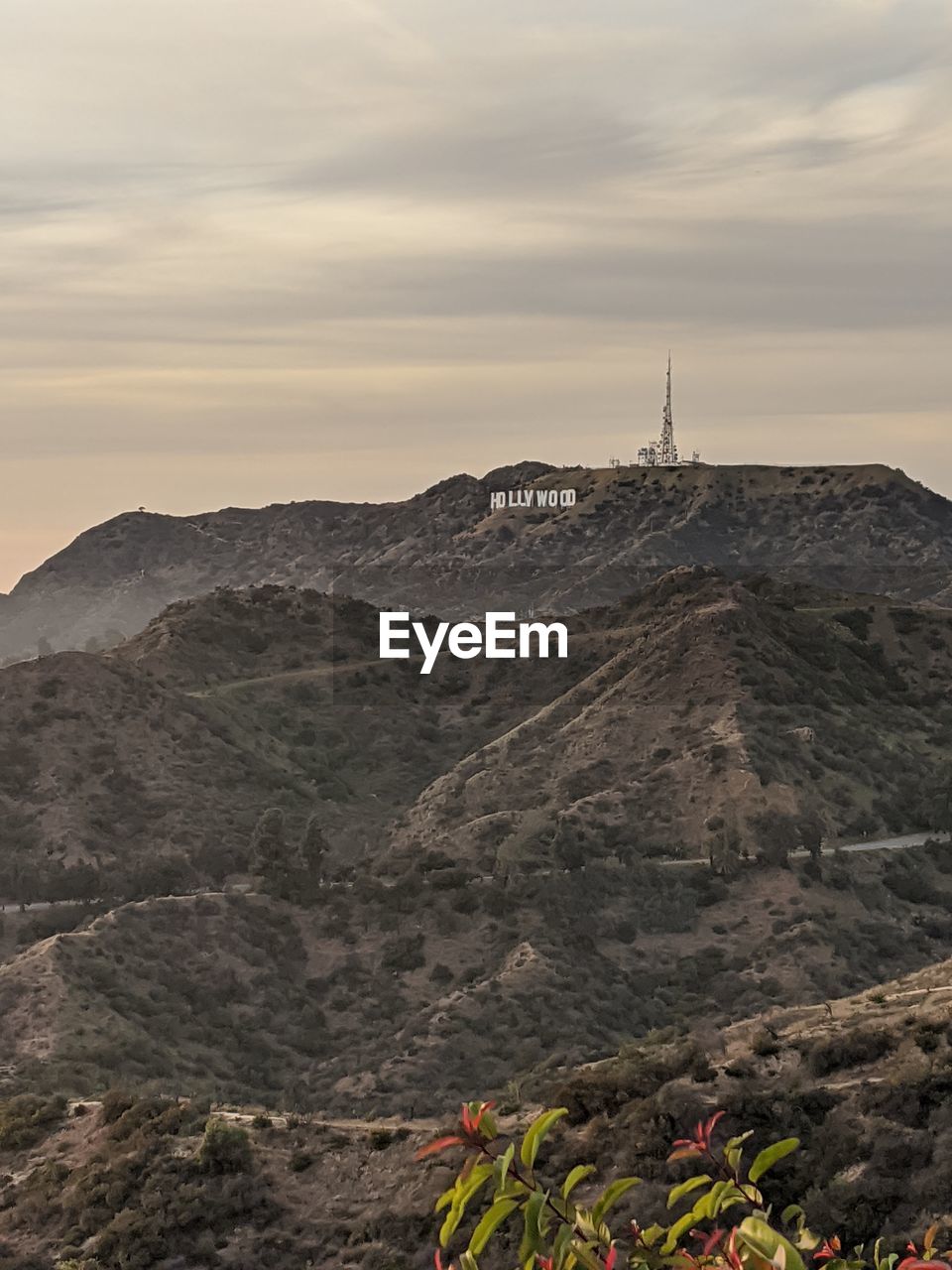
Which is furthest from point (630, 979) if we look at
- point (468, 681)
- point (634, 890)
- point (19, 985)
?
point (468, 681)

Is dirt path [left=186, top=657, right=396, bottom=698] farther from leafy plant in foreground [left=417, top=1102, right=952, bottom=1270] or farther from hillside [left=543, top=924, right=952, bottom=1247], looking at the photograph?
leafy plant in foreground [left=417, top=1102, right=952, bottom=1270]

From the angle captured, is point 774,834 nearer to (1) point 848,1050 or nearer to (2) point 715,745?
(2) point 715,745

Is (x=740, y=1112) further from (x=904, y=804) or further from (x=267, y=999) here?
(x=904, y=804)

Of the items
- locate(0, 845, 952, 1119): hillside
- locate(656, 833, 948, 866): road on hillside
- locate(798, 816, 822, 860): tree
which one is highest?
locate(798, 816, 822, 860): tree

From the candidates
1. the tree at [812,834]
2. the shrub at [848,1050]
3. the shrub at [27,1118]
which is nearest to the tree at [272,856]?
the tree at [812,834]

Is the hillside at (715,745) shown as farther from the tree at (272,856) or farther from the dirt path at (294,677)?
the dirt path at (294,677)

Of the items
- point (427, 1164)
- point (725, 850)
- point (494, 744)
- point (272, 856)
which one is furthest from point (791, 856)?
point (427, 1164)

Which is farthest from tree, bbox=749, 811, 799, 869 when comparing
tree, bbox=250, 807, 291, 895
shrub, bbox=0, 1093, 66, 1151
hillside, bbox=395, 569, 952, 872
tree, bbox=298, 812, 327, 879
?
shrub, bbox=0, 1093, 66, 1151

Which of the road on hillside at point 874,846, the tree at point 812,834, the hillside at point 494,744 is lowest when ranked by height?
the road on hillside at point 874,846
